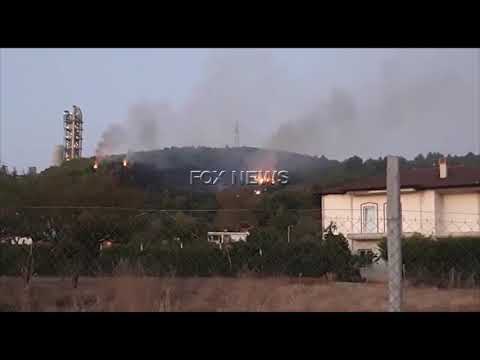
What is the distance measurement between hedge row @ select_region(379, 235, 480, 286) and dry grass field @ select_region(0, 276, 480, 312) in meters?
1.54

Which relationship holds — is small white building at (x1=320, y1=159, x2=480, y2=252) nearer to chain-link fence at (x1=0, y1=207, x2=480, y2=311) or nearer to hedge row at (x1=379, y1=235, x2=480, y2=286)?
hedge row at (x1=379, y1=235, x2=480, y2=286)

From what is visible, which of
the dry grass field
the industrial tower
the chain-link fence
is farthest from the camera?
the industrial tower

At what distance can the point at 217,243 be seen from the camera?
5508 mm

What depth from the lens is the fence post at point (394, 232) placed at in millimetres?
2387

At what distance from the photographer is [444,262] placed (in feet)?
22.4

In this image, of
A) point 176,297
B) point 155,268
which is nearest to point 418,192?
point 155,268

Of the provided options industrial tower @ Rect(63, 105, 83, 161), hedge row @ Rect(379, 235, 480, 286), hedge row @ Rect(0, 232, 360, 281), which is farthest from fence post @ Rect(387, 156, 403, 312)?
industrial tower @ Rect(63, 105, 83, 161)

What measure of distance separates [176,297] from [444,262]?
434cm

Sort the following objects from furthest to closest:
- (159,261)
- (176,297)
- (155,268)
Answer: (159,261) → (155,268) → (176,297)

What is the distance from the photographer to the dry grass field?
3.41 metres

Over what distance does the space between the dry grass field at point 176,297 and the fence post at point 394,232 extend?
907mm

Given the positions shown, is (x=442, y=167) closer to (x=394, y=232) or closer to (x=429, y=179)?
(x=429, y=179)
